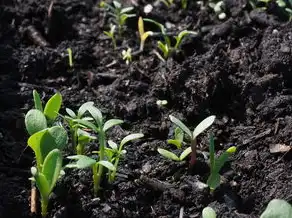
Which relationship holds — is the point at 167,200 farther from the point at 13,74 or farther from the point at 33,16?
the point at 33,16

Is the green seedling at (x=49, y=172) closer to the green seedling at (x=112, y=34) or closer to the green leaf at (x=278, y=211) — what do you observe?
the green leaf at (x=278, y=211)

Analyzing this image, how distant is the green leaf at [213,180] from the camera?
1.55m

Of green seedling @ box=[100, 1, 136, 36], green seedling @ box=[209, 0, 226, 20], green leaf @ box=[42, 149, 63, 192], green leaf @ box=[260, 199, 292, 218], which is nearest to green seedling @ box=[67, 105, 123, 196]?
green leaf @ box=[42, 149, 63, 192]

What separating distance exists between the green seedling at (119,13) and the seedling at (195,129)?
785 mm

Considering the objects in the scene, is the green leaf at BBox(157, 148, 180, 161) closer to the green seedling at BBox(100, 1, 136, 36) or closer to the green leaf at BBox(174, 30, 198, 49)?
the green leaf at BBox(174, 30, 198, 49)

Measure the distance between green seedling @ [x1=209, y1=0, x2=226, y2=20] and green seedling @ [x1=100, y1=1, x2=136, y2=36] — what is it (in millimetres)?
358

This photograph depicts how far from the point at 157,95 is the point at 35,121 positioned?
1.89 ft

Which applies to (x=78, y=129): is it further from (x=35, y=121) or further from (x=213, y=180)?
(x=213, y=180)

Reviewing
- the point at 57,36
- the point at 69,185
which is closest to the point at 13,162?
the point at 69,185

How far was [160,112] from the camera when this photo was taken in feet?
6.28

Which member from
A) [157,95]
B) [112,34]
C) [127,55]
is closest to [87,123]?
[157,95]

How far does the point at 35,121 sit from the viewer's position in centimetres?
153

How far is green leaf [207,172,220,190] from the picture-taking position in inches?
61.2

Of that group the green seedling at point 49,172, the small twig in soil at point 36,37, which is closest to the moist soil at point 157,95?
the small twig in soil at point 36,37
